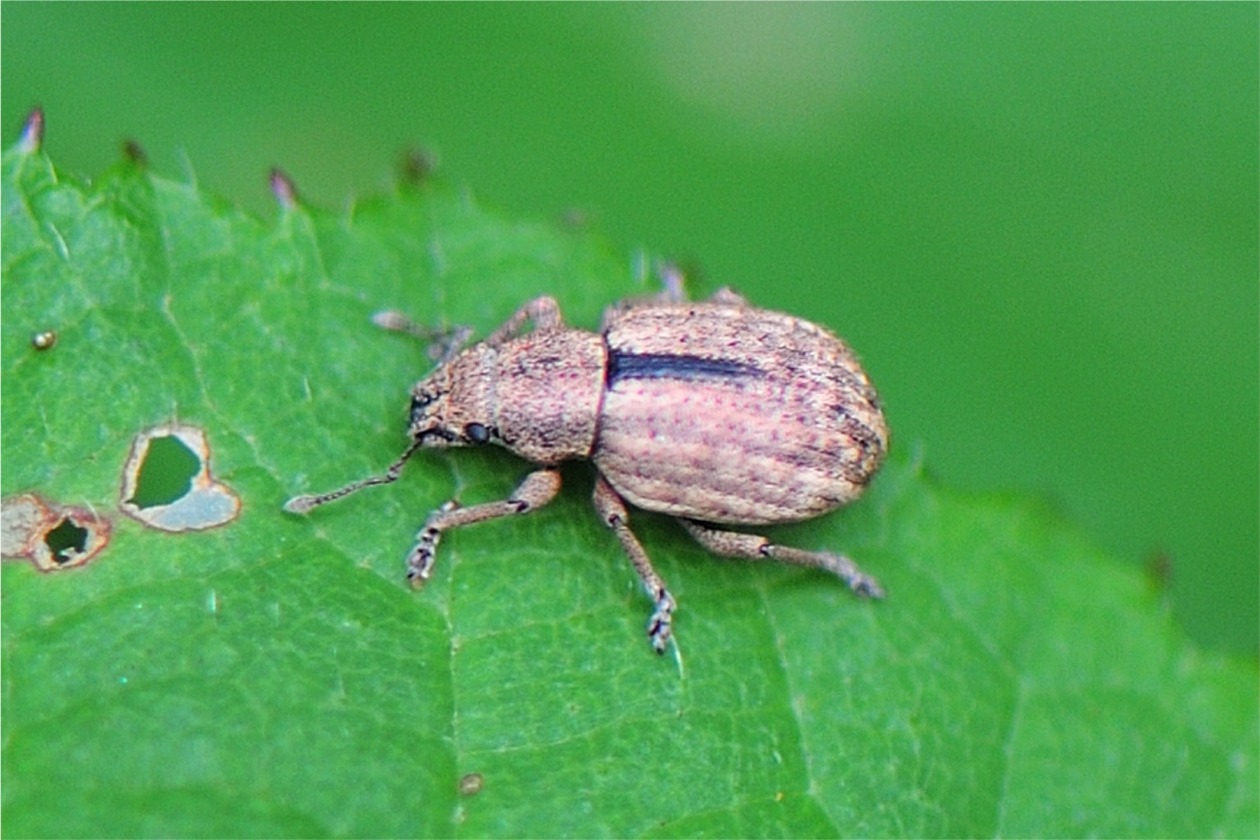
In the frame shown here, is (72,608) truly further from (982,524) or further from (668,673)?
(982,524)

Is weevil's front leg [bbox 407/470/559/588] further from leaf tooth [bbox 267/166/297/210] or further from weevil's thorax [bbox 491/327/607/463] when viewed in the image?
leaf tooth [bbox 267/166/297/210]

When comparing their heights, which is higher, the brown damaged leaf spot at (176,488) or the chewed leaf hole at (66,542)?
the brown damaged leaf spot at (176,488)

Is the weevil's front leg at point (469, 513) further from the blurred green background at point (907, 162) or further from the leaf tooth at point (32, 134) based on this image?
the blurred green background at point (907, 162)

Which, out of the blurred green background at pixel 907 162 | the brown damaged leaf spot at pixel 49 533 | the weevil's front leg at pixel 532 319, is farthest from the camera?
the blurred green background at pixel 907 162

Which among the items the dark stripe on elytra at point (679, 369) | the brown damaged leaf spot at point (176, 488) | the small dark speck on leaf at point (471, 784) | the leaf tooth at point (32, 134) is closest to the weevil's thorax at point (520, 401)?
the dark stripe on elytra at point (679, 369)


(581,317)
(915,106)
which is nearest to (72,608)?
(581,317)

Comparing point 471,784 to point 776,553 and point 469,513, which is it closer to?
point 469,513
